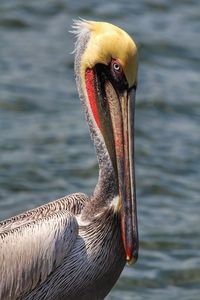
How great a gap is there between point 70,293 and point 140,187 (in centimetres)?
376

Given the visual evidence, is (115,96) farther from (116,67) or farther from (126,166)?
(126,166)

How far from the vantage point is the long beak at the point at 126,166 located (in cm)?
642

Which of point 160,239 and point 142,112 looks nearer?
point 160,239

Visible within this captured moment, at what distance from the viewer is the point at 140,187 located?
1022cm

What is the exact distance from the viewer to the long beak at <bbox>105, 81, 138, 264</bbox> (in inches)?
253

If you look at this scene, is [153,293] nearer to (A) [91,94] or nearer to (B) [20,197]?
(B) [20,197]

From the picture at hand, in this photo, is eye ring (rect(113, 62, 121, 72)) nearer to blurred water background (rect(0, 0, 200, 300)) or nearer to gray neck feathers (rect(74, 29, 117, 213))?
gray neck feathers (rect(74, 29, 117, 213))

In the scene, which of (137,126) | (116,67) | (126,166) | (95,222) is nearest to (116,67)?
(116,67)

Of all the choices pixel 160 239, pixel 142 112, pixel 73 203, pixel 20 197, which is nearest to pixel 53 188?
pixel 20 197

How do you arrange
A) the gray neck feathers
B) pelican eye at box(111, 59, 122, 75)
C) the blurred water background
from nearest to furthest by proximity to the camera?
1. pelican eye at box(111, 59, 122, 75)
2. the gray neck feathers
3. the blurred water background

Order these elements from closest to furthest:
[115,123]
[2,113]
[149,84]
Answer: [115,123]
[2,113]
[149,84]

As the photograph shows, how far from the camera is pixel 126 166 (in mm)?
6465

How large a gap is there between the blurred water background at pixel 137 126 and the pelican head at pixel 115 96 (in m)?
2.23

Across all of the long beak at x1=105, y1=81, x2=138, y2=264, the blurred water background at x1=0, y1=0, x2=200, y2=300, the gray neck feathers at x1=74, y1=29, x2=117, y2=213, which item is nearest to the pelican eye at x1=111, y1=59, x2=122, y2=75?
the long beak at x1=105, y1=81, x2=138, y2=264
